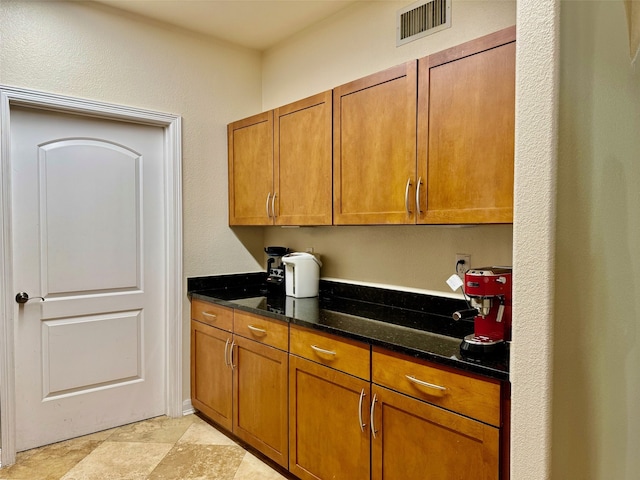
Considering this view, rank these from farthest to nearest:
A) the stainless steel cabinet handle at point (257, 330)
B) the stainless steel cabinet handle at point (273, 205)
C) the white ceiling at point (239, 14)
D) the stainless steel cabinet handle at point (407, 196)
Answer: the stainless steel cabinet handle at point (273, 205)
the white ceiling at point (239, 14)
the stainless steel cabinet handle at point (257, 330)
the stainless steel cabinet handle at point (407, 196)

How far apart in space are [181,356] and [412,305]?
167 centimetres

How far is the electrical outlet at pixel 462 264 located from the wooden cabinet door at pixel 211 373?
1388 millimetres

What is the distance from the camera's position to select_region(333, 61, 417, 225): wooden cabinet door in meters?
2.05

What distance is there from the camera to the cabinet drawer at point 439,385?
1.48m

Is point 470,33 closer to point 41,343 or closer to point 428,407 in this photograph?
point 428,407

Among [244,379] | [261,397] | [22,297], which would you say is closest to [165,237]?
[22,297]

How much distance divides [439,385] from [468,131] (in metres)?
0.99

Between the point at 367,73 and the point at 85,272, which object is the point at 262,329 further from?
the point at 367,73

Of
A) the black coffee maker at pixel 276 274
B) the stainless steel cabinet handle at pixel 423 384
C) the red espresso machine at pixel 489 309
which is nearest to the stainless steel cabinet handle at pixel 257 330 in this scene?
the black coffee maker at pixel 276 274

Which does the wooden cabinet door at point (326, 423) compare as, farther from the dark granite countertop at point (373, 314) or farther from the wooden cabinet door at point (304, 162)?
the wooden cabinet door at point (304, 162)

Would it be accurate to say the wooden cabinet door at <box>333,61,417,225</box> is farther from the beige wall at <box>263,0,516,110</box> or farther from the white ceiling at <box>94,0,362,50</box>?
the white ceiling at <box>94,0,362,50</box>

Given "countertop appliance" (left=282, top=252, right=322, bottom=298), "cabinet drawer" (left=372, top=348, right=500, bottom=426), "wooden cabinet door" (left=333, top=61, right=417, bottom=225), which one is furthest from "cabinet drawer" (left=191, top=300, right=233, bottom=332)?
"cabinet drawer" (left=372, top=348, right=500, bottom=426)

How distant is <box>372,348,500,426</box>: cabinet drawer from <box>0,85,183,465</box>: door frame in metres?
1.75

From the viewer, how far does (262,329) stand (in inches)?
97.3
